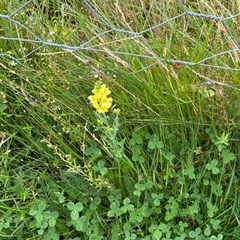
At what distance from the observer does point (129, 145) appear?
1638mm

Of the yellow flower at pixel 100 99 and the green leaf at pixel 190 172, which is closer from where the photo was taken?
the yellow flower at pixel 100 99

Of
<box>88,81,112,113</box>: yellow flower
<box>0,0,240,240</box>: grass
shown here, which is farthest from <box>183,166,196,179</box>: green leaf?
<box>88,81,112,113</box>: yellow flower

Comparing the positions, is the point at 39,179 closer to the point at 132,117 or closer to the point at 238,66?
the point at 132,117

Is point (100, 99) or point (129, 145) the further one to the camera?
point (129, 145)

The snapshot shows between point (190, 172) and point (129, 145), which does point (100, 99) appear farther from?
point (190, 172)

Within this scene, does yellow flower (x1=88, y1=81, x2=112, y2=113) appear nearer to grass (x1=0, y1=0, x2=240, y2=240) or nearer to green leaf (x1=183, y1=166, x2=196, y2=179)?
grass (x1=0, y1=0, x2=240, y2=240)

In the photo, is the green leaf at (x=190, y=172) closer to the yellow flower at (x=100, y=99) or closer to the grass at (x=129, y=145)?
the grass at (x=129, y=145)

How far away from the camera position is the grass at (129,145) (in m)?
1.58

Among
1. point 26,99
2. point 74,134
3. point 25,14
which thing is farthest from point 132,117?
point 25,14

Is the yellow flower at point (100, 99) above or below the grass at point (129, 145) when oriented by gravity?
above

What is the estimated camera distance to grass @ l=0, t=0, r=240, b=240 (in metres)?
1.58

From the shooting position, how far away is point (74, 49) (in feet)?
5.30

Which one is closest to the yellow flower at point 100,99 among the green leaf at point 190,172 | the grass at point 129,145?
the grass at point 129,145

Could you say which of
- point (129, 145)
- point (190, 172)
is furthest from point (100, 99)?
point (190, 172)
